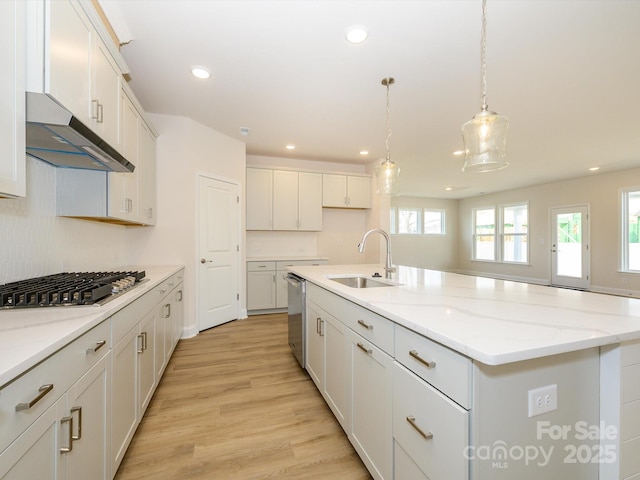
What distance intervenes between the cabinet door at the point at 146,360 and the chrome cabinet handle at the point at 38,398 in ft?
3.00

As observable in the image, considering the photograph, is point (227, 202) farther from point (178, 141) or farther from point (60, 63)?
point (60, 63)

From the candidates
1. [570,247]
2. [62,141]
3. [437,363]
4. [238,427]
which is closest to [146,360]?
[238,427]

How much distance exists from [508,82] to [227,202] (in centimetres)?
350

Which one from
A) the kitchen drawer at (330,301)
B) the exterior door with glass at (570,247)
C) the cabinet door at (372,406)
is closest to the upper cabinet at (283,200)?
the kitchen drawer at (330,301)

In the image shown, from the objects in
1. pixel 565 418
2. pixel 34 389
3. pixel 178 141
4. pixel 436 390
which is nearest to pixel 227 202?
pixel 178 141

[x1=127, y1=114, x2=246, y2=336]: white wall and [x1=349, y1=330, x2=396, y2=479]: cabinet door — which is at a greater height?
[x1=127, y1=114, x2=246, y2=336]: white wall

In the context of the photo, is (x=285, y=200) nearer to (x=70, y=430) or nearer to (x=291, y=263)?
(x=291, y=263)

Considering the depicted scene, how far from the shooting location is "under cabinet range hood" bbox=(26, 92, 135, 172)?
4.01 feet

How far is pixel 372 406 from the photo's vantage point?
1.35 m

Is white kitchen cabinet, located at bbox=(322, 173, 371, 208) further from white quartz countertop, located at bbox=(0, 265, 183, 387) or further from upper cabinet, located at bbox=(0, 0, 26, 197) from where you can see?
upper cabinet, located at bbox=(0, 0, 26, 197)

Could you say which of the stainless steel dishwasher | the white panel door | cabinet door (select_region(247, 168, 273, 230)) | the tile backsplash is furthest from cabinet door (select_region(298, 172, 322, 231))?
the tile backsplash

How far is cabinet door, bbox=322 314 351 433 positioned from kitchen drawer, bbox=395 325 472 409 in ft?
1.87

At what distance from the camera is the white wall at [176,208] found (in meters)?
3.34

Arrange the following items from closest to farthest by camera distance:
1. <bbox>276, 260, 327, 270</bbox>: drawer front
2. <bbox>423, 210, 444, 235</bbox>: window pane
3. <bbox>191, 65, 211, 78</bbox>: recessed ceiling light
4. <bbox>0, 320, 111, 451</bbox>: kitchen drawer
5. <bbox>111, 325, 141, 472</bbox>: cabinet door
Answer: <bbox>0, 320, 111, 451</bbox>: kitchen drawer, <bbox>111, 325, 141, 472</bbox>: cabinet door, <bbox>191, 65, 211, 78</bbox>: recessed ceiling light, <bbox>276, 260, 327, 270</bbox>: drawer front, <bbox>423, 210, 444, 235</bbox>: window pane
